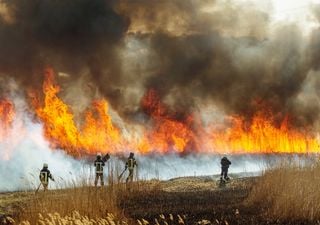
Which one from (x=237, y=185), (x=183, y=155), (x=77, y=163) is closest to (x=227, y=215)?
(x=237, y=185)

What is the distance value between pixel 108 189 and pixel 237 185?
44.6 feet

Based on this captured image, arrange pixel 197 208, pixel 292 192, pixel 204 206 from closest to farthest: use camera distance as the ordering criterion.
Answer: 1. pixel 292 192
2. pixel 197 208
3. pixel 204 206

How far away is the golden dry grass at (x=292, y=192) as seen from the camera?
1584 cm

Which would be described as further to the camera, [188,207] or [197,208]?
[188,207]

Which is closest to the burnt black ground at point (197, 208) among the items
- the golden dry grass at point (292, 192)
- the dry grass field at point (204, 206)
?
the dry grass field at point (204, 206)

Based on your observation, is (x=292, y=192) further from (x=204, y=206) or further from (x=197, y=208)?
(x=204, y=206)

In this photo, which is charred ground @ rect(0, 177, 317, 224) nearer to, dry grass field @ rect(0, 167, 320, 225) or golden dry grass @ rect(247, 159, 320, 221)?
dry grass field @ rect(0, 167, 320, 225)

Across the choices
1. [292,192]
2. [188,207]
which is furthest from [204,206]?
A: [292,192]

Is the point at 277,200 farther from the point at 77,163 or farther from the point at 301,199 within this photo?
the point at 77,163

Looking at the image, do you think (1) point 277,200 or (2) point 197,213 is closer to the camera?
(1) point 277,200

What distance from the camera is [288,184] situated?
17.2 meters

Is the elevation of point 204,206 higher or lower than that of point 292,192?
lower

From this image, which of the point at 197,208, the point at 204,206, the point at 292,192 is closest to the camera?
the point at 292,192

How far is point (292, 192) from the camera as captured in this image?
16.5 metres
